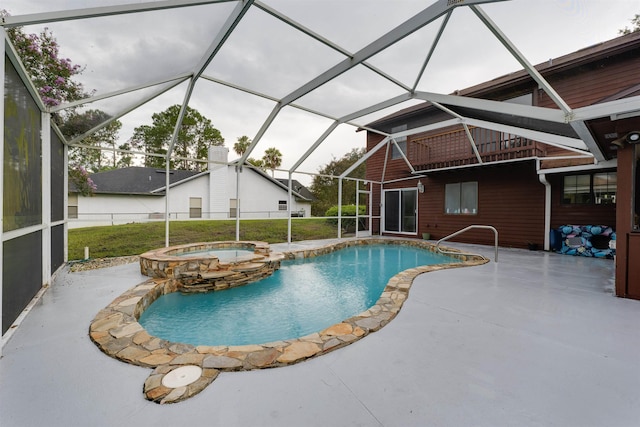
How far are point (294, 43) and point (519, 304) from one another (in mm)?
5131

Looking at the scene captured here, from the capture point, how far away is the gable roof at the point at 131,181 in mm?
14336

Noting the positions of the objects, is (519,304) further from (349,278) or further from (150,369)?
(150,369)

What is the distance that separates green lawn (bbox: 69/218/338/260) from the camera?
9.91 meters

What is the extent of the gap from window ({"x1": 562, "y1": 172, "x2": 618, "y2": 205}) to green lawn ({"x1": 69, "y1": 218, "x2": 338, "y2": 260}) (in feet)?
30.4

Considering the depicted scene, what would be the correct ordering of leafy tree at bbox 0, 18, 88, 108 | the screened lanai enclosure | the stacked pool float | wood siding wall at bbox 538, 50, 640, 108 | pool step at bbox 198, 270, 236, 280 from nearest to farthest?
the screened lanai enclosure
leafy tree at bbox 0, 18, 88, 108
pool step at bbox 198, 270, 236, 280
wood siding wall at bbox 538, 50, 640, 108
the stacked pool float

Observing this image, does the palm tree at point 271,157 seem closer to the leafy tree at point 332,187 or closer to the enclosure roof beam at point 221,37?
the leafy tree at point 332,187

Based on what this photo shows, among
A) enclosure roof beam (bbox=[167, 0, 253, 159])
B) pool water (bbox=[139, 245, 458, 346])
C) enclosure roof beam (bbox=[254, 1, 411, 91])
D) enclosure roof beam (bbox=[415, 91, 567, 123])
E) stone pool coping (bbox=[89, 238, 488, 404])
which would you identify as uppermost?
enclosure roof beam (bbox=[254, 1, 411, 91])

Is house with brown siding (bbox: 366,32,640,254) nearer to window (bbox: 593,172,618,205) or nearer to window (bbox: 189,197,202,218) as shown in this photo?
window (bbox: 593,172,618,205)

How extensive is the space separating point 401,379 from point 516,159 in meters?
8.24

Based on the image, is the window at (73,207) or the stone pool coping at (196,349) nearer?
the stone pool coping at (196,349)

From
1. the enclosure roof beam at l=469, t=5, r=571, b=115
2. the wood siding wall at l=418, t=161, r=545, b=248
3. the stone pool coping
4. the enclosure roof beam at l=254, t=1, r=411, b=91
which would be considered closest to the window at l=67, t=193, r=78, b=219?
the stone pool coping

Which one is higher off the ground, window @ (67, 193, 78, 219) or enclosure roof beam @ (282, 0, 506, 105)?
enclosure roof beam @ (282, 0, 506, 105)

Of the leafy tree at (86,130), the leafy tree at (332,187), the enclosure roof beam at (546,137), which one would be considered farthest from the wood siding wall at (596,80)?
the leafy tree at (332,187)

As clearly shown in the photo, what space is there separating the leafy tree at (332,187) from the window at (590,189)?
50.3 ft
